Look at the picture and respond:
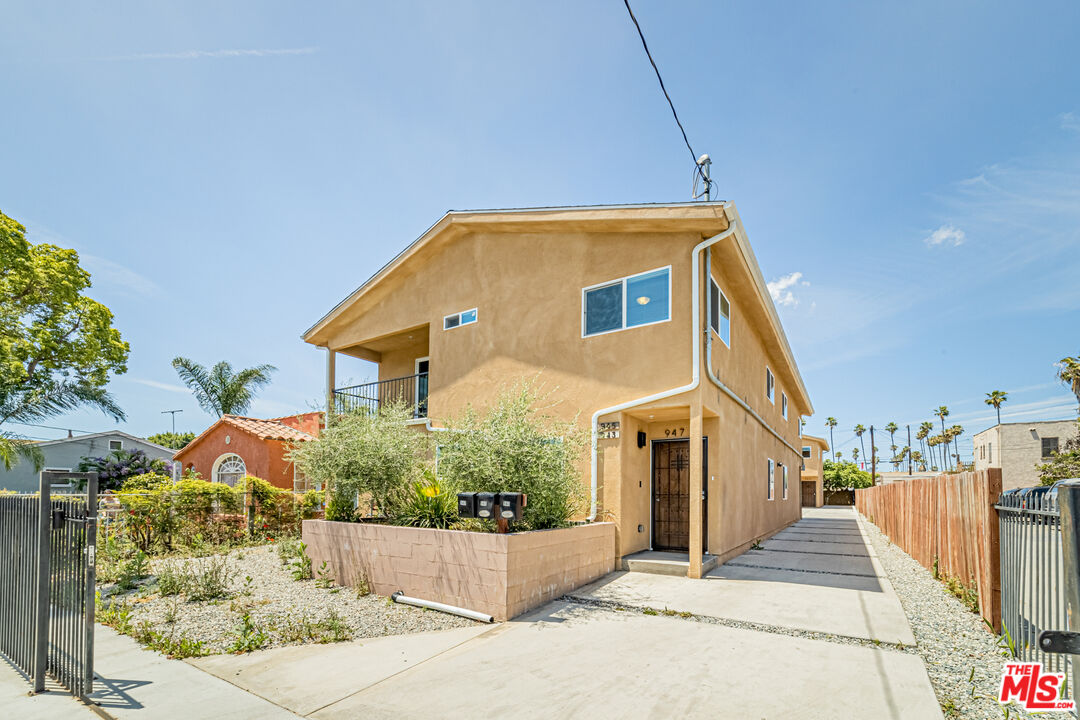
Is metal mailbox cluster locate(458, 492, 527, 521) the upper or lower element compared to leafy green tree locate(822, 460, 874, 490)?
upper

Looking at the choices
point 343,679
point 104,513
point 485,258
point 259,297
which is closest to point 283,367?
point 259,297

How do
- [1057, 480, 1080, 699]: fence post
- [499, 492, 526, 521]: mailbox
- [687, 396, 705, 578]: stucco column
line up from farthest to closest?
[687, 396, 705, 578]: stucco column → [499, 492, 526, 521]: mailbox → [1057, 480, 1080, 699]: fence post

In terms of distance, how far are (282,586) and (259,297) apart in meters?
8.37

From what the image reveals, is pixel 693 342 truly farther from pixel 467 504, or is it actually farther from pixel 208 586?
pixel 208 586

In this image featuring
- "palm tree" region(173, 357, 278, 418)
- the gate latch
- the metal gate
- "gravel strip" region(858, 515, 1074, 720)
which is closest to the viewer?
the gate latch

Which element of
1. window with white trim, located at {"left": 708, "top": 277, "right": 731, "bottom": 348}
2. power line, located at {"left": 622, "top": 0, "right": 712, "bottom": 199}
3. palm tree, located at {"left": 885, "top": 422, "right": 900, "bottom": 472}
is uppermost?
power line, located at {"left": 622, "top": 0, "right": 712, "bottom": 199}

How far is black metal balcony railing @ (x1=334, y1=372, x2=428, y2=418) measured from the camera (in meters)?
13.7

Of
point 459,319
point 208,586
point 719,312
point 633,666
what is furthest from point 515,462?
point 459,319

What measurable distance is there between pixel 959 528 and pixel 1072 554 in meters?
6.10

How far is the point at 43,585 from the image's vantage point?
14.6 feet

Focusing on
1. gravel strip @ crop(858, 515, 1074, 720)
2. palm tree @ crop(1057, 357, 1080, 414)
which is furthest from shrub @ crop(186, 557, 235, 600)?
palm tree @ crop(1057, 357, 1080, 414)

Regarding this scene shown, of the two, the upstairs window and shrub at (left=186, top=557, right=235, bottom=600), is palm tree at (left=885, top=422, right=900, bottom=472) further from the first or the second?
shrub at (left=186, top=557, right=235, bottom=600)

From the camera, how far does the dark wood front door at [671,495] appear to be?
10.0 m

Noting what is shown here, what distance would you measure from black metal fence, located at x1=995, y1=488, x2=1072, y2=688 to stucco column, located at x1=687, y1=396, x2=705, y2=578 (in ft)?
11.6
